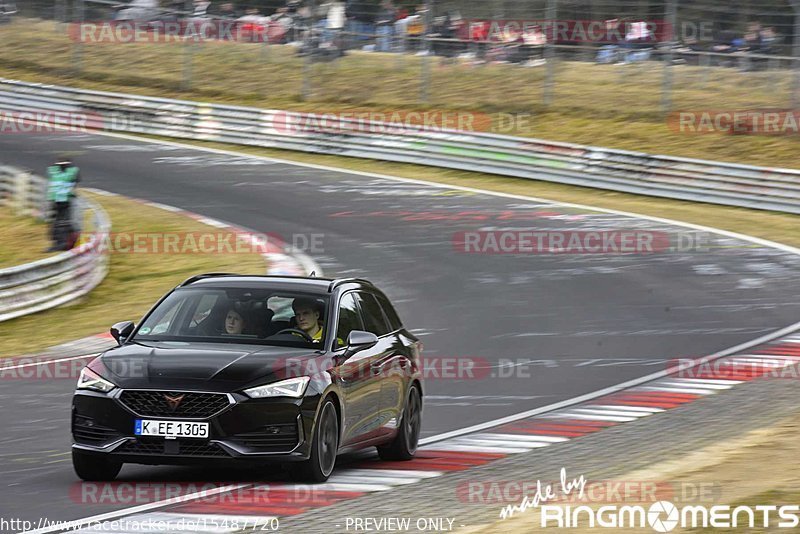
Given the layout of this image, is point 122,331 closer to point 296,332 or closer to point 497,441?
point 296,332

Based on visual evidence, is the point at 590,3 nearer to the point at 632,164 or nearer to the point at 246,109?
the point at 632,164

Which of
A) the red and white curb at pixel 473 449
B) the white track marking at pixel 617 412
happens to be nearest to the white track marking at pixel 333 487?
the red and white curb at pixel 473 449

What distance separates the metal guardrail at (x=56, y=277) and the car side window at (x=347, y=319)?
9.46 m

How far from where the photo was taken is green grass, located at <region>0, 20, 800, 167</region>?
31.7 m

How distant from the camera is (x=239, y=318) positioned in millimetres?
9367

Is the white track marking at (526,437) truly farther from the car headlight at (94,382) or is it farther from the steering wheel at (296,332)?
the car headlight at (94,382)

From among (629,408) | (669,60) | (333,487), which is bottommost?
(629,408)

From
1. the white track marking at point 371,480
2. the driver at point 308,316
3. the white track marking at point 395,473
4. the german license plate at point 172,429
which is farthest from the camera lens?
the white track marking at point 395,473

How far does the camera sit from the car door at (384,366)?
9875 millimetres

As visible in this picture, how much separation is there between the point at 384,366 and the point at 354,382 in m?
0.71

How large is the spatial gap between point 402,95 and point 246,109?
3991 mm

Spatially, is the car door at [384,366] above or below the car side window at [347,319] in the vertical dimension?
below

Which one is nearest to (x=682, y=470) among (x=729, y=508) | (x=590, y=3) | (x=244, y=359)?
(x=729, y=508)

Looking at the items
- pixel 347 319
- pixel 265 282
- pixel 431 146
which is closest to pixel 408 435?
pixel 347 319
